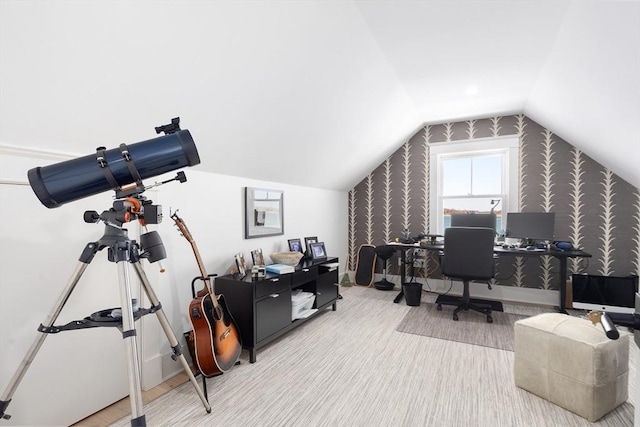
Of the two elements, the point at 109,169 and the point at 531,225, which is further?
the point at 531,225

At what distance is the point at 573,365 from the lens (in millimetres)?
1807

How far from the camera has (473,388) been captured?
2.06 meters

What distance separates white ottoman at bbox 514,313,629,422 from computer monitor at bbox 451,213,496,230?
1887mm

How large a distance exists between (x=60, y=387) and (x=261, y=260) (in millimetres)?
1675

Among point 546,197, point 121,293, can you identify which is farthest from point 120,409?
point 546,197

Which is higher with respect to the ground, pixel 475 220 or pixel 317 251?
pixel 475 220

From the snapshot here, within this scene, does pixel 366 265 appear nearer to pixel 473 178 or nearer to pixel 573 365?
pixel 473 178

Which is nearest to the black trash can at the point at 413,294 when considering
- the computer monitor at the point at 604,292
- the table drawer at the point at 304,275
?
the table drawer at the point at 304,275

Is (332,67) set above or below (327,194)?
above

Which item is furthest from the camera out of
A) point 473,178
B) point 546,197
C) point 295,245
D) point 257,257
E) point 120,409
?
point 473,178

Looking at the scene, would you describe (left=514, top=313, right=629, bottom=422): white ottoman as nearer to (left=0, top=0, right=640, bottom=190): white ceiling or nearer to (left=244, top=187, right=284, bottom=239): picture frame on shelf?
(left=0, top=0, right=640, bottom=190): white ceiling

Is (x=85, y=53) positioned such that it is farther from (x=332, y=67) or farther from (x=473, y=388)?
(x=473, y=388)

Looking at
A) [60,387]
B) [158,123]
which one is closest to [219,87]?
[158,123]

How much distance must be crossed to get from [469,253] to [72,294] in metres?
3.48
